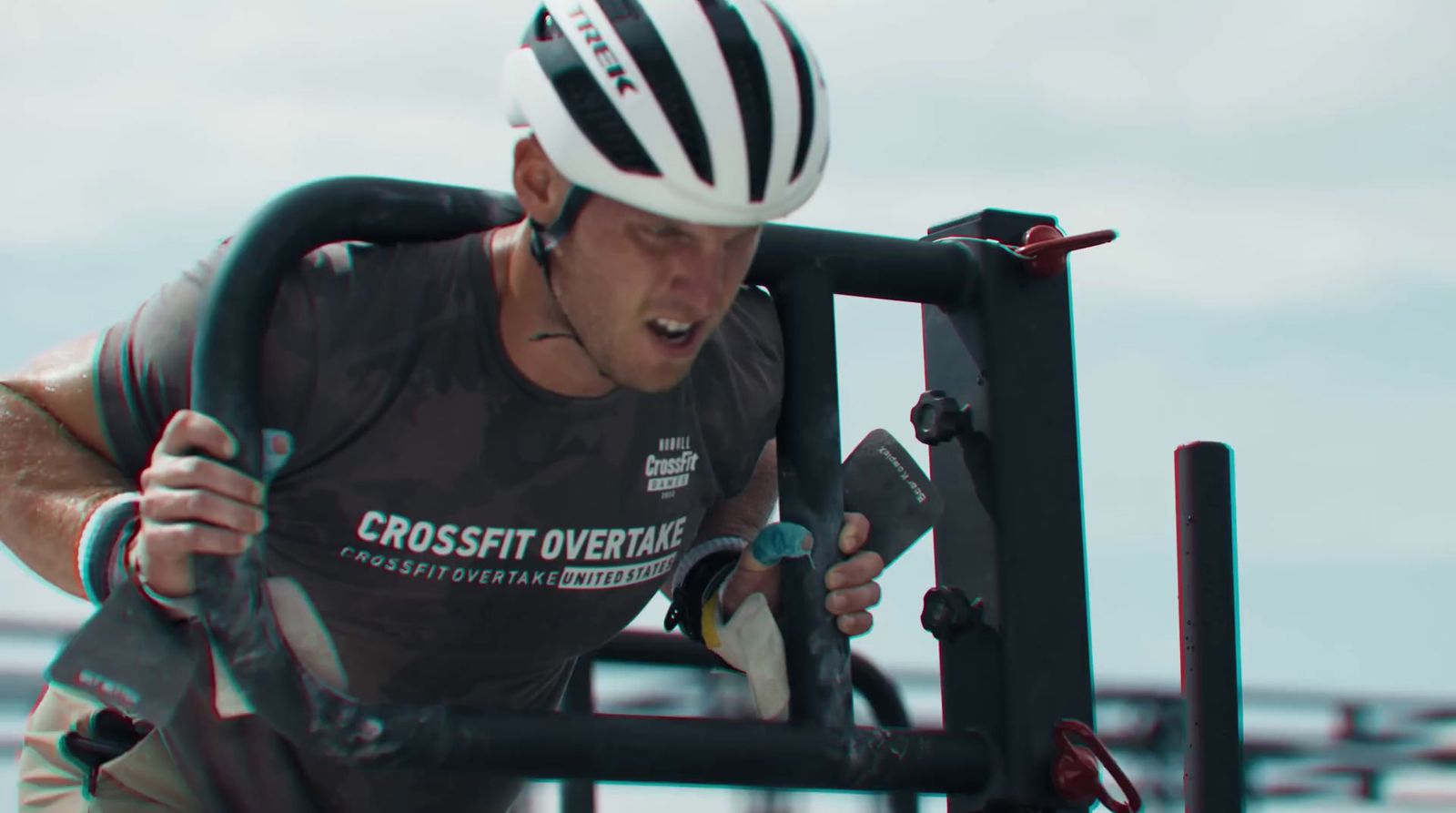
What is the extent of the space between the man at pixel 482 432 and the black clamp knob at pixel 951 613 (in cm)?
15

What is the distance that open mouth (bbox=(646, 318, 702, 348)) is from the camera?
172 centimetres

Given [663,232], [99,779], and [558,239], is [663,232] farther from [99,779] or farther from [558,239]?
[99,779]

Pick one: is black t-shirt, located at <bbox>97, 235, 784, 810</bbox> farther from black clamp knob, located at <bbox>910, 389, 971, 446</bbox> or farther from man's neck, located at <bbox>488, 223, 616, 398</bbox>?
black clamp knob, located at <bbox>910, 389, 971, 446</bbox>

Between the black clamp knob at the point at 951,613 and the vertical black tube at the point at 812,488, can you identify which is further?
the black clamp knob at the point at 951,613

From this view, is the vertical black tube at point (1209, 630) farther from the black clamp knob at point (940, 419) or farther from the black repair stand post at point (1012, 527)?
the black clamp knob at point (940, 419)

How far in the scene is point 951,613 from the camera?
1990 mm

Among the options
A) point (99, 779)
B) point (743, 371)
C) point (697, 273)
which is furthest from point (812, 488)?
point (99, 779)

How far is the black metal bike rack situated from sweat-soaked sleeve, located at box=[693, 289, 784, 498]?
5 cm

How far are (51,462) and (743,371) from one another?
30.4 inches

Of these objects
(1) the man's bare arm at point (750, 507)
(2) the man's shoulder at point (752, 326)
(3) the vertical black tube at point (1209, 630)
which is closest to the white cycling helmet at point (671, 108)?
(2) the man's shoulder at point (752, 326)

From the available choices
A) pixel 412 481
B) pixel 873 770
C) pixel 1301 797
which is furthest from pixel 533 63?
pixel 1301 797

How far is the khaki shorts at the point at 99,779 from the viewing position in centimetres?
198

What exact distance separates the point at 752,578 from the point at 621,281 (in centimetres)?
42

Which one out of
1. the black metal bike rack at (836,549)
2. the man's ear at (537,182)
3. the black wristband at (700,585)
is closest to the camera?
the black metal bike rack at (836,549)
